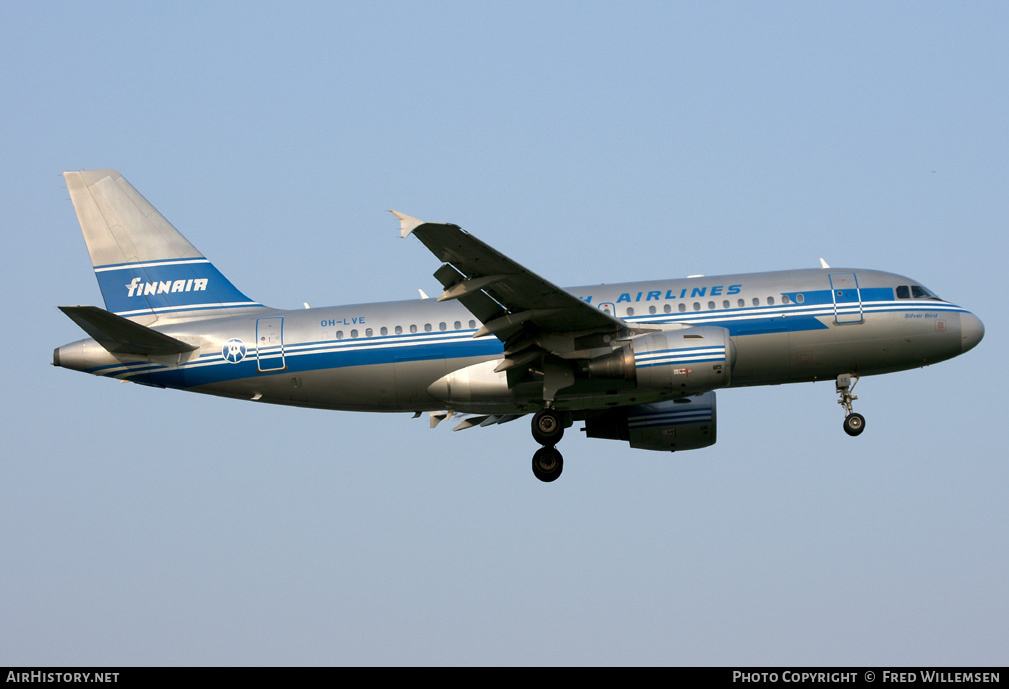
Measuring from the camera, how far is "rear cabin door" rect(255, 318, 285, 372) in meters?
34.6

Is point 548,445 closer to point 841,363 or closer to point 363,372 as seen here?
point 363,372

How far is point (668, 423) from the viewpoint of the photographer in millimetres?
37406

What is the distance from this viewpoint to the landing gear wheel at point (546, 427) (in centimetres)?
3491

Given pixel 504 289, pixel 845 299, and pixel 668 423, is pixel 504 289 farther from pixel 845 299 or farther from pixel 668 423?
pixel 845 299

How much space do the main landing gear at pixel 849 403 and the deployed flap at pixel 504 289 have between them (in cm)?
715

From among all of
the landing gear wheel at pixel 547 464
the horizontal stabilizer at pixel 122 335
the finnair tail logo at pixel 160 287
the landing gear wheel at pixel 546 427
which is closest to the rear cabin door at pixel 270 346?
the horizontal stabilizer at pixel 122 335

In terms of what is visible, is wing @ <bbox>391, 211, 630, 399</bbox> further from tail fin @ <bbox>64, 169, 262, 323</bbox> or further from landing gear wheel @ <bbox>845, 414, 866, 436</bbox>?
tail fin @ <bbox>64, 169, 262, 323</bbox>

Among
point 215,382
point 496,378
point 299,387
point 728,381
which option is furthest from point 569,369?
point 215,382

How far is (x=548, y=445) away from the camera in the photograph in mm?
35562

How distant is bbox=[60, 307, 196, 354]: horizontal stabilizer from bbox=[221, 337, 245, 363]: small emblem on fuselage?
36.8 inches

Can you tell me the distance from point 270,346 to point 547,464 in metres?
8.44

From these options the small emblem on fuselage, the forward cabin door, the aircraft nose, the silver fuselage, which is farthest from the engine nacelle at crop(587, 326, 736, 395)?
the small emblem on fuselage

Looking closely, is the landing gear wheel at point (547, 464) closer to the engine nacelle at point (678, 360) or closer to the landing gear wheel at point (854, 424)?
the engine nacelle at point (678, 360)
